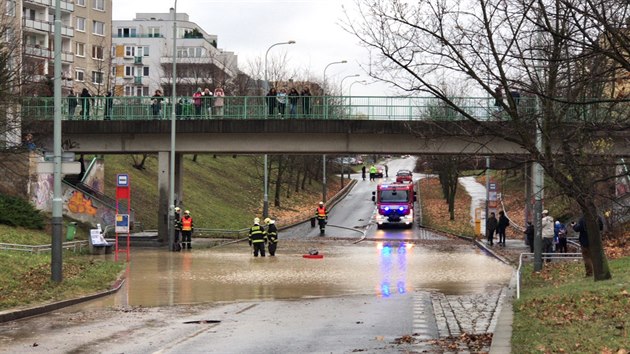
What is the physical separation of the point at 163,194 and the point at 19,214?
8.51 metres

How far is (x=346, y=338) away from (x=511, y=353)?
3615 mm

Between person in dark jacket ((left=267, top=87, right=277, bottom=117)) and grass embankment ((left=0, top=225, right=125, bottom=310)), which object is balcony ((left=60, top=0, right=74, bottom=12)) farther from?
grass embankment ((left=0, top=225, right=125, bottom=310))

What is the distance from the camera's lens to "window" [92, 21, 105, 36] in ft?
319

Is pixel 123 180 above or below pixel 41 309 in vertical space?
above

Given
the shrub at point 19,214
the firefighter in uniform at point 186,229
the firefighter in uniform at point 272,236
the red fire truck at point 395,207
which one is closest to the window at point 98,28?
the red fire truck at point 395,207

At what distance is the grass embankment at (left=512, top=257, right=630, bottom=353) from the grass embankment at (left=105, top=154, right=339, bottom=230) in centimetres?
3642

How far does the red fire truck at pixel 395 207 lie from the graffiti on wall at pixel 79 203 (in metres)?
20.1

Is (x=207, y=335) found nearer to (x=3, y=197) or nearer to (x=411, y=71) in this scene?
(x=411, y=71)

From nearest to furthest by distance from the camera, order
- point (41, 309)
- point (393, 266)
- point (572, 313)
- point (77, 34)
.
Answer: point (572, 313) → point (41, 309) → point (393, 266) → point (77, 34)

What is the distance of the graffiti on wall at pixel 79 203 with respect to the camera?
43.1m

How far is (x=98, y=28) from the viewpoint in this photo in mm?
98062

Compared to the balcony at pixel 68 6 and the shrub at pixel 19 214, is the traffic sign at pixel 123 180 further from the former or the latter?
the balcony at pixel 68 6

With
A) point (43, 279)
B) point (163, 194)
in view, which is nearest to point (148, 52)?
point (163, 194)

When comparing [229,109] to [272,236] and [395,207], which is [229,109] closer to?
[272,236]
